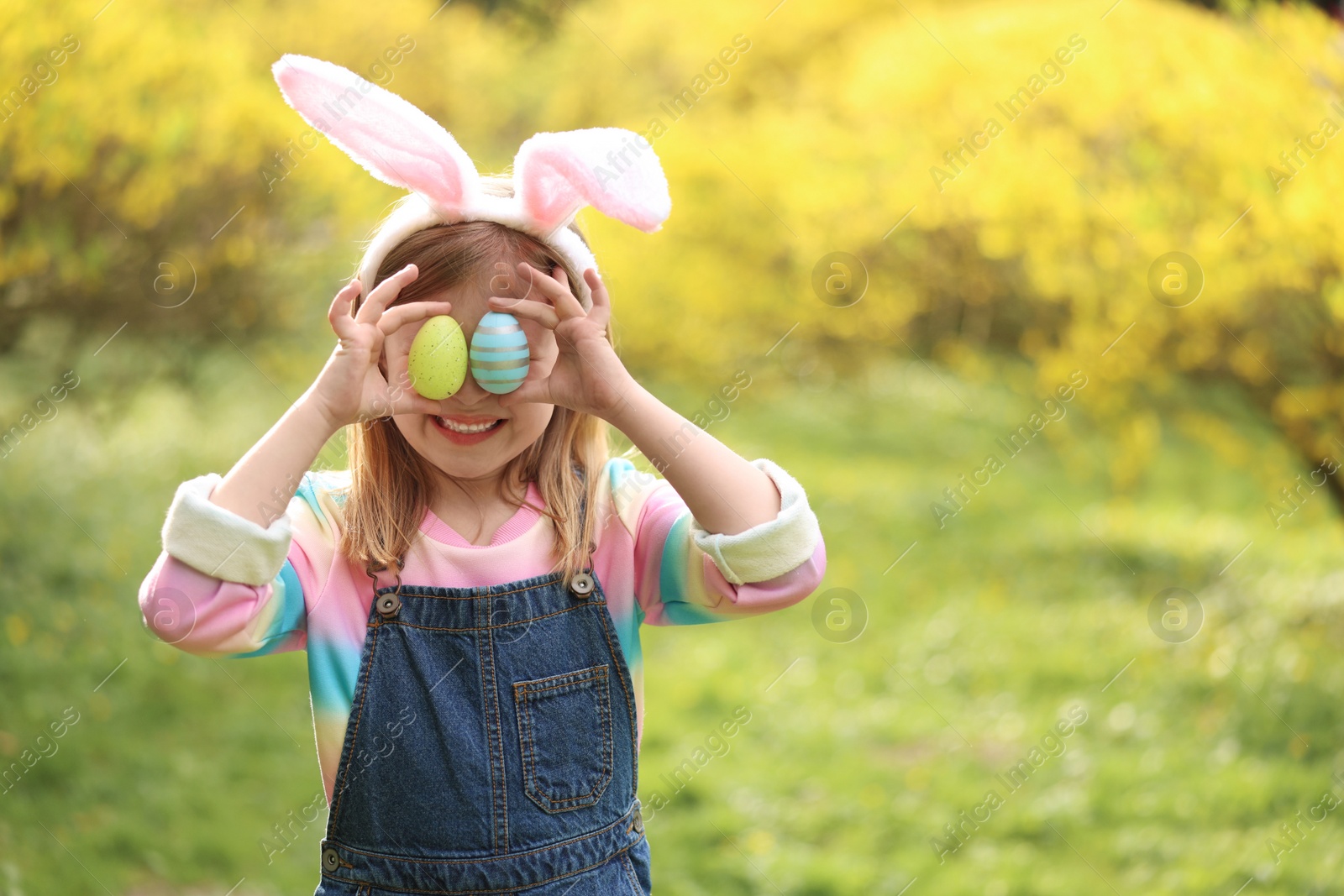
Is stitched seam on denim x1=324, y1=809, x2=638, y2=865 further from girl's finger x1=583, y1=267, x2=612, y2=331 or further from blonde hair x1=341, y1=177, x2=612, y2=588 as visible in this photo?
girl's finger x1=583, y1=267, x2=612, y2=331

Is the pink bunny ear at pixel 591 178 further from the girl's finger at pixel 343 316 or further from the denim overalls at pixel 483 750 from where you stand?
the denim overalls at pixel 483 750

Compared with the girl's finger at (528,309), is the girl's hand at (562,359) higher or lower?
lower

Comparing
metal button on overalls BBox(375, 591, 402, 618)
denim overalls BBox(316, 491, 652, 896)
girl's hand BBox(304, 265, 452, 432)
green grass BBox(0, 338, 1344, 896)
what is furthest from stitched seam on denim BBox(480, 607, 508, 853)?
green grass BBox(0, 338, 1344, 896)

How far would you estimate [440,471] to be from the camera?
5.91 ft

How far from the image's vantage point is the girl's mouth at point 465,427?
67.5 inches

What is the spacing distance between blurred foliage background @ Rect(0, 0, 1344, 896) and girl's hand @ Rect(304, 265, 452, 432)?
98.3 inches

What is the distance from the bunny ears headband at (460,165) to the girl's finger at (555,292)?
90 millimetres

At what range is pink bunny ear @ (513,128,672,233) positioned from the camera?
5.32 feet

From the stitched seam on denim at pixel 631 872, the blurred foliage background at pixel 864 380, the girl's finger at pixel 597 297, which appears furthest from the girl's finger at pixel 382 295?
the blurred foliage background at pixel 864 380

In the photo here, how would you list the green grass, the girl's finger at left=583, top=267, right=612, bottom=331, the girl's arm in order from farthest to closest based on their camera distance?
the green grass < the girl's finger at left=583, top=267, right=612, bottom=331 < the girl's arm

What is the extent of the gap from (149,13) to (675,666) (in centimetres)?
394

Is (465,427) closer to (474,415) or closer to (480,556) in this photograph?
(474,415)

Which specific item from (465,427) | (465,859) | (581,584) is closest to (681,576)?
(581,584)

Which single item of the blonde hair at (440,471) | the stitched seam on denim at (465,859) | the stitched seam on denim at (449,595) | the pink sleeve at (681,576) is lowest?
the stitched seam on denim at (465,859)
